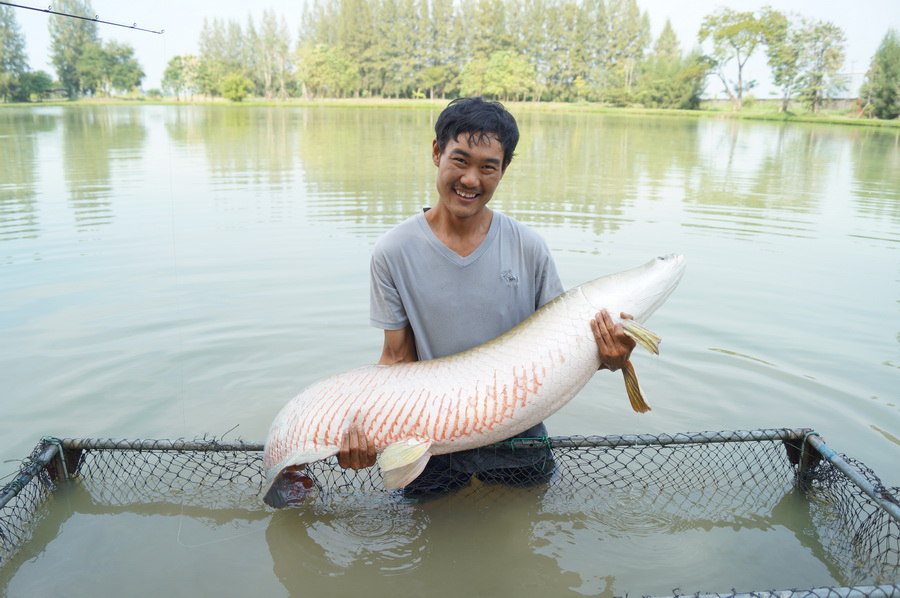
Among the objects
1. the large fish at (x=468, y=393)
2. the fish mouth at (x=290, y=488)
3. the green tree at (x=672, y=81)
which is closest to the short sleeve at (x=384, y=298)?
the large fish at (x=468, y=393)

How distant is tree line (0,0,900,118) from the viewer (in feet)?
217

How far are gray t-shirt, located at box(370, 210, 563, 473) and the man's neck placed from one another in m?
0.03

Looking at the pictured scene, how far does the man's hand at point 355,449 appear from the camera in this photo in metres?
2.52

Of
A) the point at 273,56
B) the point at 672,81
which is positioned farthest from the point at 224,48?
the point at 672,81

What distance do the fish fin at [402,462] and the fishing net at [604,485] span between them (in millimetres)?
644

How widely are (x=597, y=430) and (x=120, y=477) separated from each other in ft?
9.17

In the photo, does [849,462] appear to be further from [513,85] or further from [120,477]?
[513,85]

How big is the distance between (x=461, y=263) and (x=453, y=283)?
99 mm

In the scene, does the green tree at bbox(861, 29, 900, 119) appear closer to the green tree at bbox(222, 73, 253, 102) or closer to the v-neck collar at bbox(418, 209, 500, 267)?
the v-neck collar at bbox(418, 209, 500, 267)

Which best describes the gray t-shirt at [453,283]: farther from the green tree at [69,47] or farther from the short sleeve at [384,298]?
the green tree at [69,47]

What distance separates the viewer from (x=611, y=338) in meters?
2.49

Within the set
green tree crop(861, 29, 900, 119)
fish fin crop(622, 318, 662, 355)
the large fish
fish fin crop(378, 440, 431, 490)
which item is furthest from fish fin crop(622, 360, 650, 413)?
green tree crop(861, 29, 900, 119)

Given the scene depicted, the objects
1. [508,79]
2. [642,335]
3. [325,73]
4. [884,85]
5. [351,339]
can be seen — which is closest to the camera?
[642,335]

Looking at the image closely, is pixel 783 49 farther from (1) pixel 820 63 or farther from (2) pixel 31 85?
(2) pixel 31 85
